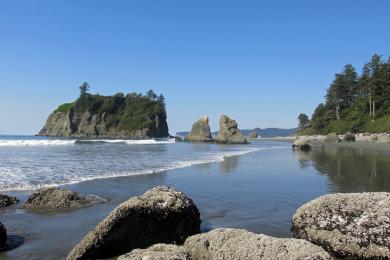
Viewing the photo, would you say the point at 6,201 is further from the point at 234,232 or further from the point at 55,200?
the point at 234,232

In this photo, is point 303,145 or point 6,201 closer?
point 6,201

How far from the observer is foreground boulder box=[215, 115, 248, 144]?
265 ft

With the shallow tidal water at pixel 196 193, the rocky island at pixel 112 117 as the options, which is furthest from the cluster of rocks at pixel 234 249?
the rocky island at pixel 112 117

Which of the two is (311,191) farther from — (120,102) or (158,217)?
(120,102)

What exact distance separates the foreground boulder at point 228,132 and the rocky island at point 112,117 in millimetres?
67481

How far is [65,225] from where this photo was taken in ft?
28.4

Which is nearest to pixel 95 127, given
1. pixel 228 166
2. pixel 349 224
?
pixel 228 166

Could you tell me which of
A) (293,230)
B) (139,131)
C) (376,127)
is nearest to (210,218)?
(293,230)

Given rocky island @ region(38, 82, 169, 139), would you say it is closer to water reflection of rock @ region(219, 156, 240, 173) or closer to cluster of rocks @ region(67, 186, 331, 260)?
water reflection of rock @ region(219, 156, 240, 173)

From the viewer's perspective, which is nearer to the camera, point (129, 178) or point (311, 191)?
point (311, 191)

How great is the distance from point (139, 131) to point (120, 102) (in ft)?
96.1

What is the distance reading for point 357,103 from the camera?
316ft

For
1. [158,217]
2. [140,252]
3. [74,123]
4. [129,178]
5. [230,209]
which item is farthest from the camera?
[74,123]

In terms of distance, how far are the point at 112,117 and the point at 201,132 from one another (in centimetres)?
8072
